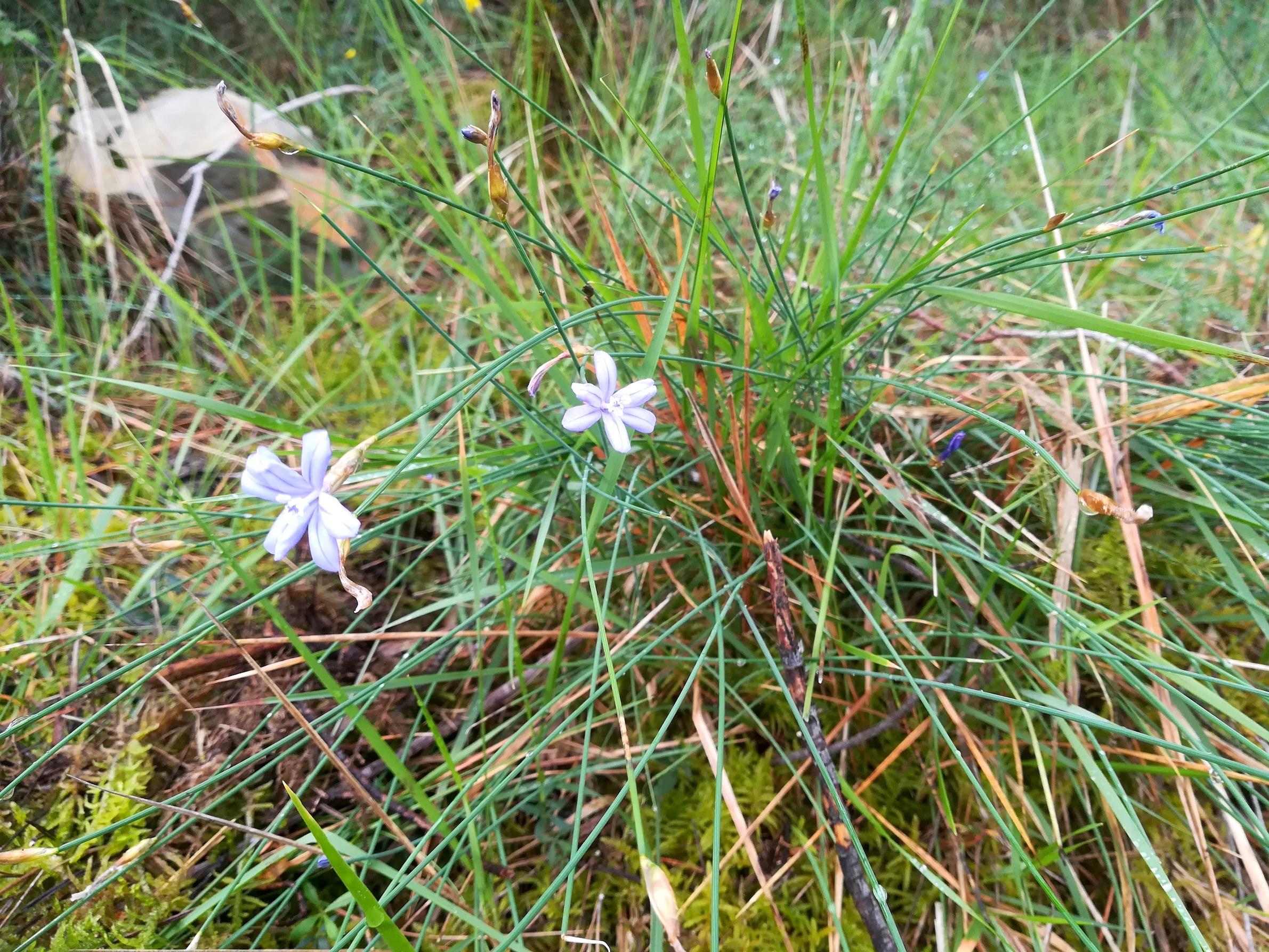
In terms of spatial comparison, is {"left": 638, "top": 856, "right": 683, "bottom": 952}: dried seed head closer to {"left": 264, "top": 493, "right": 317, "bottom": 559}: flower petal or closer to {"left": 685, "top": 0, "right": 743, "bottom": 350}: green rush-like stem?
{"left": 264, "top": 493, "right": 317, "bottom": 559}: flower petal

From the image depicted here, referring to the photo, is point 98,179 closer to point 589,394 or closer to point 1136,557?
point 589,394

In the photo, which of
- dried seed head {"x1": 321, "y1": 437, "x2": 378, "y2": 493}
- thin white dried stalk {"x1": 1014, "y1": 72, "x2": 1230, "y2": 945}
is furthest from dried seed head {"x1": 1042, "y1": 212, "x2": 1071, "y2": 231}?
dried seed head {"x1": 321, "y1": 437, "x2": 378, "y2": 493}

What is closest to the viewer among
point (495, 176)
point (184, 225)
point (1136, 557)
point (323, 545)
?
point (323, 545)

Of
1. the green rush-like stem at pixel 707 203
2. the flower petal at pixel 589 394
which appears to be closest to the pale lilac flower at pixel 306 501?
the flower petal at pixel 589 394

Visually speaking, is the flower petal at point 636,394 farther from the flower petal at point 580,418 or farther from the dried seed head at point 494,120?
the dried seed head at point 494,120

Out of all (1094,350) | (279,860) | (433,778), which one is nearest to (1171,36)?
(1094,350)

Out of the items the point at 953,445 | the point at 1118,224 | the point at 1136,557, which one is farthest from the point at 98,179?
the point at 1136,557

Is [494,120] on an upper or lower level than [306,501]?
upper

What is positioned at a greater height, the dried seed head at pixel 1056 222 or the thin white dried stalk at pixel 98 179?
the thin white dried stalk at pixel 98 179
